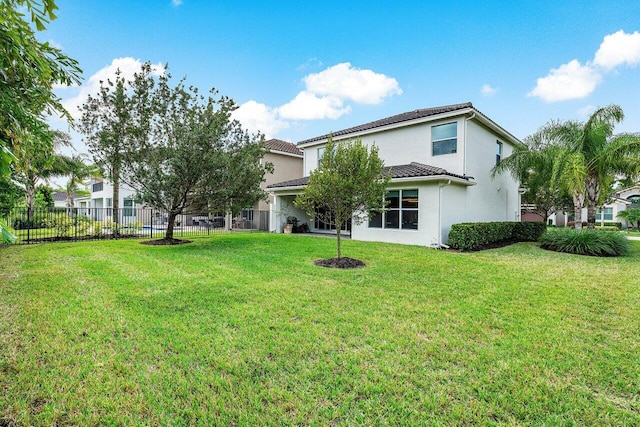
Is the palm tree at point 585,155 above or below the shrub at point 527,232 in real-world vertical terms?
above

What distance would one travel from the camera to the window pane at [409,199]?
13779mm

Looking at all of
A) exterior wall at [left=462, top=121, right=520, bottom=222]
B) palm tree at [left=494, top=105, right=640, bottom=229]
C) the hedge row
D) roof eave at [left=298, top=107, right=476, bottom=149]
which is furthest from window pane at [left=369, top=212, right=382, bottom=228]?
palm tree at [left=494, top=105, right=640, bottom=229]

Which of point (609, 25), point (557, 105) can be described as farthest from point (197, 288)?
point (557, 105)

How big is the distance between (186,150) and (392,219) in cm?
962

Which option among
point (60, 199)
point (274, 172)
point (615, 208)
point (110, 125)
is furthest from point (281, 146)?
point (60, 199)

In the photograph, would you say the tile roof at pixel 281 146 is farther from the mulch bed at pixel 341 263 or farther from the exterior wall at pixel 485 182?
the mulch bed at pixel 341 263

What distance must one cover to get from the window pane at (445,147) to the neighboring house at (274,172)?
37.9ft

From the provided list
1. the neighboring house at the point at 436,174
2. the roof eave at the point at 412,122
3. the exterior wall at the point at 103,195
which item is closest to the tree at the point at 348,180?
the neighboring house at the point at 436,174

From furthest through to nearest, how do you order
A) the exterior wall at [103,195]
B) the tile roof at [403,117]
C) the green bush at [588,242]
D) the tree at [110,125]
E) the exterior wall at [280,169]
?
the exterior wall at [103,195]
the exterior wall at [280,169]
the tile roof at [403,117]
the tree at [110,125]
the green bush at [588,242]

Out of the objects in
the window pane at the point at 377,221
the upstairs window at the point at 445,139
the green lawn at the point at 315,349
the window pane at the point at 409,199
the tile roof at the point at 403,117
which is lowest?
the green lawn at the point at 315,349

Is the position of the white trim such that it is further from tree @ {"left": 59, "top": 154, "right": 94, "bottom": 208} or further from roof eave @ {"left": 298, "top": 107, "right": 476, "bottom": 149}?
tree @ {"left": 59, "top": 154, "right": 94, "bottom": 208}

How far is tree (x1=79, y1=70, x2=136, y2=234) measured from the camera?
512 inches

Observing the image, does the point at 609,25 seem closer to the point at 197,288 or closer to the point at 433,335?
the point at 433,335

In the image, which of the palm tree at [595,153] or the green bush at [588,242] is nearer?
the green bush at [588,242]
